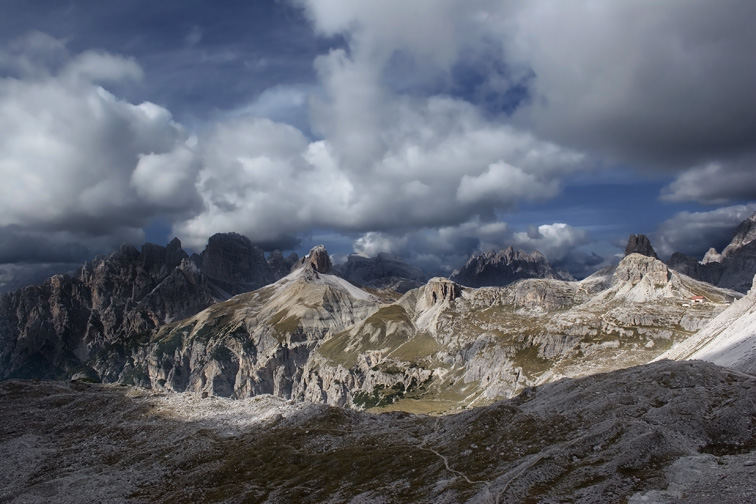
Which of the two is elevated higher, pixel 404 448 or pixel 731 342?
pixel 731 342

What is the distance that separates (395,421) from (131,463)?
62995mm

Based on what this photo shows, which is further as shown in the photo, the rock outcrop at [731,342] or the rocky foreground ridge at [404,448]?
the rock outcrop at [731,342]

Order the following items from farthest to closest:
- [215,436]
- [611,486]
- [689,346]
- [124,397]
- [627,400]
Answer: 1. [689,346]
2. [124,397]
3. [215,436]
4. [627,400]
5. [611,486]

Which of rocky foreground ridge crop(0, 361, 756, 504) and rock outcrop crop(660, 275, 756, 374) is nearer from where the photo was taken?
rocky foreground ridge crop(0, 361, 756, 504)

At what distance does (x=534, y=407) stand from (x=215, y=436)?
8123 cm

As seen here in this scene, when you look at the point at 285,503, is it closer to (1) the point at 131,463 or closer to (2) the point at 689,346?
(1) the point at 131,463

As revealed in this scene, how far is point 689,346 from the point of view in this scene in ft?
607

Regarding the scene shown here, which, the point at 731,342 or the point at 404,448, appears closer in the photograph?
the point at 404,448

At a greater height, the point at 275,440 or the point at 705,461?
the point at 705,461

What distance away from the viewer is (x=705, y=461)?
182 ft

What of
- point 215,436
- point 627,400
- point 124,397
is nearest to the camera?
point 627,400

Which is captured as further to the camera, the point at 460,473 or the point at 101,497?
the point at 101,497

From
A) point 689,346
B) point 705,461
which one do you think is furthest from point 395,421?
point 689,346

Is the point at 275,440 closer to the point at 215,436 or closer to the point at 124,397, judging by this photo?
the point at 215,436
